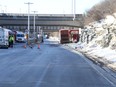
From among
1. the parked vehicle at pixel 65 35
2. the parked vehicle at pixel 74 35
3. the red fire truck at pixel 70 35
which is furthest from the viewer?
the parked vehicle at pixel 65 35

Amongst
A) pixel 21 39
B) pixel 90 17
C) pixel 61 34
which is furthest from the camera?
pixel 21 39

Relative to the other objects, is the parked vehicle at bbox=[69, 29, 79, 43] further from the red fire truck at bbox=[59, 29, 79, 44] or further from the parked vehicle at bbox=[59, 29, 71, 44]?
the parked vehicle at bbox=[59, 29, 71, 44]

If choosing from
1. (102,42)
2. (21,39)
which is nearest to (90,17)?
(21,39)

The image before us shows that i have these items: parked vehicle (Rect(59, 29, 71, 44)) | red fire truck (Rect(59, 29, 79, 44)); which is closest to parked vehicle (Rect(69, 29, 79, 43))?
red fire truck (Rect(59, 29, 79, 44))

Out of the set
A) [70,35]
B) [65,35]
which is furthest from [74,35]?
[65,35]

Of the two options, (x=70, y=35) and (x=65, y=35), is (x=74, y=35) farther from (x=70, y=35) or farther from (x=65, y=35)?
(x=65, y=35)

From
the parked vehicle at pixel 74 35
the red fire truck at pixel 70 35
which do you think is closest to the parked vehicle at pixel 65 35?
the red fire truck at pixel 70 35

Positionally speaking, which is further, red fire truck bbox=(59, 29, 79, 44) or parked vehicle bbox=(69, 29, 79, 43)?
red fire truck bbox=(59, 29, 79, 44)

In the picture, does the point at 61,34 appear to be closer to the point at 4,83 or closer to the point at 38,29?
the point at 4,83

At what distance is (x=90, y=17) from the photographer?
9350 centimetres

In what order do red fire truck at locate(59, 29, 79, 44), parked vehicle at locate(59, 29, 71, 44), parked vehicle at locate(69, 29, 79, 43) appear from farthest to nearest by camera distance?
parked vehicle at locate(59, 29, 71, 44) → red fire truck at locate(59, 29, 79, 44) → parked vehicle at locate(69, 29, 79, 43)

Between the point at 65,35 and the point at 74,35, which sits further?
the point at 74,35

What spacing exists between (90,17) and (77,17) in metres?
25.7

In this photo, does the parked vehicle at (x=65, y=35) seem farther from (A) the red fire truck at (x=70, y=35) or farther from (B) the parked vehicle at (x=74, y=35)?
(B) the parked vehicle at (x=74, y=35)
